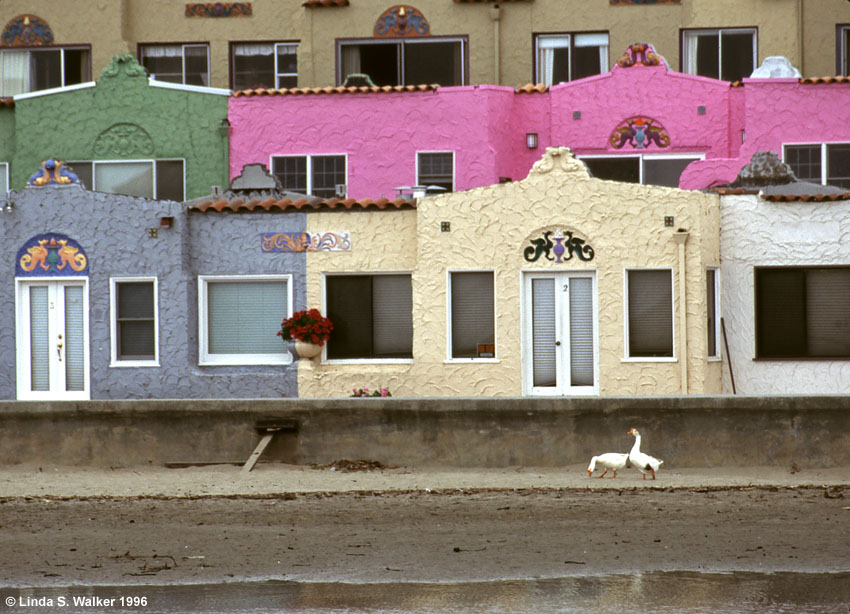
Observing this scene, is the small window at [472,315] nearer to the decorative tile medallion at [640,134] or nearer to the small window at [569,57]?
the decorative tile medallion at [640,134]

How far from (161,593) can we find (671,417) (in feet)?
31.9

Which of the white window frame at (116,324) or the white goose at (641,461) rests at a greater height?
the white window frame at (116,324)

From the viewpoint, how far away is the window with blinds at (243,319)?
2414 centimetres

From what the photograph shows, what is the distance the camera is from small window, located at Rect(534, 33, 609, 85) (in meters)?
30.7

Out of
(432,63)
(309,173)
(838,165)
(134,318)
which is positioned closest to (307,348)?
(134,318)

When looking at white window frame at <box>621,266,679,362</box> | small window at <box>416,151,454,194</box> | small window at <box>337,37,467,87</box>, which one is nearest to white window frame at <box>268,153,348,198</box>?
small window at <box>416,151,454,194</box>

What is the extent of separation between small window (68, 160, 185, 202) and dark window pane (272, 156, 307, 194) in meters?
2.02

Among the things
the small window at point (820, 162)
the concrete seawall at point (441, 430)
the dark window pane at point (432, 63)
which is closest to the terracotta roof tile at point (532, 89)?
the dark window pane at point (432, 63)

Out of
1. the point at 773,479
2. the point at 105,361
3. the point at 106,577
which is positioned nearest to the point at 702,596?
the point at 106,577

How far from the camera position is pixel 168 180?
28922 millimetres

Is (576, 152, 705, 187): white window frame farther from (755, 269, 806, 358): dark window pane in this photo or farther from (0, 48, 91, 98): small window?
(0, 48, 91, 98): small window

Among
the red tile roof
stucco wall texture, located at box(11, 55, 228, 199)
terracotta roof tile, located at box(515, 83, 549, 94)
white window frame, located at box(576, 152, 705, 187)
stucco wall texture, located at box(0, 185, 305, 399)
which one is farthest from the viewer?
stucco wall texture, located at box(11, 55, 228, 199)

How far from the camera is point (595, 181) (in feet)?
76.1

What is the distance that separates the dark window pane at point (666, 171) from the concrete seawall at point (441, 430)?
1051 centimetres
